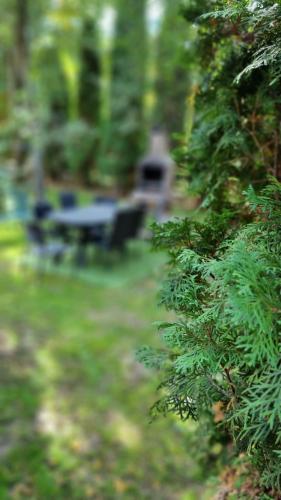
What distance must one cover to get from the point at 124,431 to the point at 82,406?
16.0 inches

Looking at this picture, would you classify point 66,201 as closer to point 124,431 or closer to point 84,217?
point 84,217

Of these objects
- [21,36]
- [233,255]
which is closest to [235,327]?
[233,255]

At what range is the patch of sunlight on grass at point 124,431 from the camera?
2660 mm

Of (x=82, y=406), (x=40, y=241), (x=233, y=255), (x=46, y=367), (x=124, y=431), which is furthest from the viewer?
(x=40, y=241)

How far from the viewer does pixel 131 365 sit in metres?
3.61

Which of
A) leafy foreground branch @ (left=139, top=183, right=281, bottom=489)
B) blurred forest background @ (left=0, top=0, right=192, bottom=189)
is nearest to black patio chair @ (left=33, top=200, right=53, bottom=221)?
blurred forest background @ (left=0, top=0, right=192, bottom=189)

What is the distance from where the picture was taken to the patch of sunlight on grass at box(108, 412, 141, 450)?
2660 mm

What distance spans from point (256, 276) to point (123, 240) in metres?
5.85

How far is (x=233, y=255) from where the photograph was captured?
71 centimetres

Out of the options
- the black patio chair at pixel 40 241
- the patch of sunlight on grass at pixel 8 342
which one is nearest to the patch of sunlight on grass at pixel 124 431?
the patch of sunlight on grass at pixel 8 342

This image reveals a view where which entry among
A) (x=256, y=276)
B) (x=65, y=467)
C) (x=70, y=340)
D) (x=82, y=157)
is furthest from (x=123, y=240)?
(x=82, y=157)

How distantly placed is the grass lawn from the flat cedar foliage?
19.9 inches

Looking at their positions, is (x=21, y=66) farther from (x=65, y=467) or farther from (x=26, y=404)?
(x=65, y=467)

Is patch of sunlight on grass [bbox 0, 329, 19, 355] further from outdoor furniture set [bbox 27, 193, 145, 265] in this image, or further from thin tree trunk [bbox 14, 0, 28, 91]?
thin tree trunk [bbox 14, 0, 28, 91]
